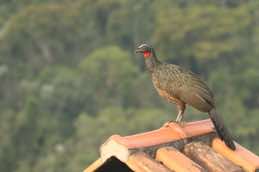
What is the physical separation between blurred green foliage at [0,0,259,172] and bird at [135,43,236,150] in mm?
22769

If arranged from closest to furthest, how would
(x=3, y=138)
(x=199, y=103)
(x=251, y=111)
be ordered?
(x=199, y=103)
(x=3, y=138)
(x=251, y=111)

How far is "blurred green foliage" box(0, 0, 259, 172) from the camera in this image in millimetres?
30859

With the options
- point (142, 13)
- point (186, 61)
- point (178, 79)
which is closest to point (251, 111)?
point (186, 61)

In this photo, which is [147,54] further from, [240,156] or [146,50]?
[240,156]

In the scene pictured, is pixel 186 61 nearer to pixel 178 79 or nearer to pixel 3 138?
pixel 3 138

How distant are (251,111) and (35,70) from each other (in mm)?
10744

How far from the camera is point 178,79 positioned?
482 cm

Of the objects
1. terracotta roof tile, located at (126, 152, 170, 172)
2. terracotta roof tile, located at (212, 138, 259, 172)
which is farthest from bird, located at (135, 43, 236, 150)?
terracotta roof tile, located at (126, 152, 170, 172)

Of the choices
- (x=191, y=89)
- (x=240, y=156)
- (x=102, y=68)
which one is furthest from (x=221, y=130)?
(x=102, y=68)

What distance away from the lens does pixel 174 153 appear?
3836 millimetres

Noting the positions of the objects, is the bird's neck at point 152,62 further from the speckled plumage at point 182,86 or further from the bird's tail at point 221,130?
the bird's tail at point 221,130

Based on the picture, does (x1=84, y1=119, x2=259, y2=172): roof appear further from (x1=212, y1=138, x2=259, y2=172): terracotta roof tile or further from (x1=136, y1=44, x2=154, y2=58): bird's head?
(x1=136, y1=44, x2=154, y2=58): bird's head

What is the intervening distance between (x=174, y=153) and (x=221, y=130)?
565 millimetres

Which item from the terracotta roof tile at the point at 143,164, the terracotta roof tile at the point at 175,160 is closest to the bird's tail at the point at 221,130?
the terracotta roof tile at the point at 175,160
